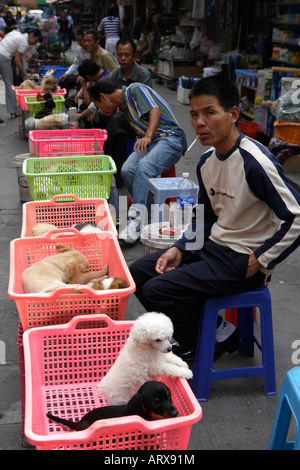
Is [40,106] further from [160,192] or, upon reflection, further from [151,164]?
[160,192]

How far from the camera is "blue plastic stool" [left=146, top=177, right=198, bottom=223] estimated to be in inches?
157

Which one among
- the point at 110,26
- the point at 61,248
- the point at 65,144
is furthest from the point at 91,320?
the point at 110,26

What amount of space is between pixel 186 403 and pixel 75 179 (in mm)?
2281

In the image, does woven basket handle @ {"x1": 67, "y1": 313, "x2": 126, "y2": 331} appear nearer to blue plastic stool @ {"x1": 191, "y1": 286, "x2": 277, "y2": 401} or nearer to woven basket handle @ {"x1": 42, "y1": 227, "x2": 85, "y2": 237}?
blue plastic stool @ {"x1": 191, "y1": 286, "x2": 277, "y2": 401}

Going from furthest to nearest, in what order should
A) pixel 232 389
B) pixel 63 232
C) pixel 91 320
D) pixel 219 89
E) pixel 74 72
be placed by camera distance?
pixel 74 72 < pixel 63 232 < pixel 232 389 < pixel 219 89 < pixel 91 320

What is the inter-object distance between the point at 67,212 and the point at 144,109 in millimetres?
1554

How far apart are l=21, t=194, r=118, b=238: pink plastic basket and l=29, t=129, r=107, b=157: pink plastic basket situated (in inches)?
48.1

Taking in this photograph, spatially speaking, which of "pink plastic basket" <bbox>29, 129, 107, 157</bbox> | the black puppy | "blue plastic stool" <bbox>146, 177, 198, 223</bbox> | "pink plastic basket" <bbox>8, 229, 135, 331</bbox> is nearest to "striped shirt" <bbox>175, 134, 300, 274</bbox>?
"pink plastic basket" <bbox>8, 229, 135, 331</bbox>

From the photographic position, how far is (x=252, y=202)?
253 centimetres

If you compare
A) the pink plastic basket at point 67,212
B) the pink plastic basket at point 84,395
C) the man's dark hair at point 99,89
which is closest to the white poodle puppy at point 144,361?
the pink plastic basket at point 84,395

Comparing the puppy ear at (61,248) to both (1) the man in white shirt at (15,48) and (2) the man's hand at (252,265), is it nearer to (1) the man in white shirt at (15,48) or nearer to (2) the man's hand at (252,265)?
(2) the man's hand at (252,265)

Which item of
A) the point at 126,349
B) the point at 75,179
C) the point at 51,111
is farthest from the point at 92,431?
the point at 51,111

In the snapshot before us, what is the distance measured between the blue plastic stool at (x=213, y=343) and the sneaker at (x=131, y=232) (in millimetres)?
2141
